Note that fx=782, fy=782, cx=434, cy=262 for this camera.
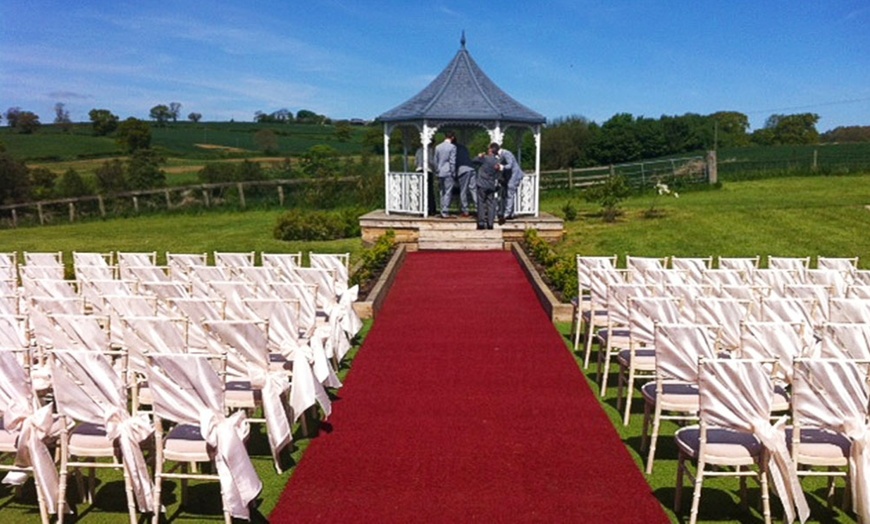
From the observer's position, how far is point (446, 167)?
18.7 metres

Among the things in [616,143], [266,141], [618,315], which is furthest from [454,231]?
[266,141]

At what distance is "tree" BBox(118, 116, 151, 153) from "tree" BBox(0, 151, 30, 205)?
27640 millimetres

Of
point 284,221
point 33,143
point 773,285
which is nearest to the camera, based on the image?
point 773,285

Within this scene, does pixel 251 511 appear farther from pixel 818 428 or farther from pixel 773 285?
pixel 773 285

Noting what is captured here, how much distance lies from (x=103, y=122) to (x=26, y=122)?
399 inches

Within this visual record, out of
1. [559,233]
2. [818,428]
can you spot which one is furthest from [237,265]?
[559,233]

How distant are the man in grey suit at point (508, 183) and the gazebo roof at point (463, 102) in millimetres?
1187

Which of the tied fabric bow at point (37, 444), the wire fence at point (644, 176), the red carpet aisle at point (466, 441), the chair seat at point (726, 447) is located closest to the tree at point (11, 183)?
the wire fence at point (644, 176)

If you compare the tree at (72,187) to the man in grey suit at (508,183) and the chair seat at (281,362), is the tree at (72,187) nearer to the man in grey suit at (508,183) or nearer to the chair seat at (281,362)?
the man in grey suit at (508,183)

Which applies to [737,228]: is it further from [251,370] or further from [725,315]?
[251,370]

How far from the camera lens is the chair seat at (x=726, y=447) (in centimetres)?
491

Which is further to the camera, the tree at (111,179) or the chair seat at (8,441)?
the tree at (111,179)

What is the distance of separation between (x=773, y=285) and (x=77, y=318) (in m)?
7.56

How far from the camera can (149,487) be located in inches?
195
